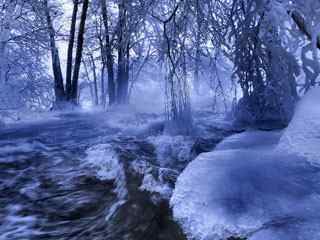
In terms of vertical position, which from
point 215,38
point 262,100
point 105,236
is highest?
point 215,38

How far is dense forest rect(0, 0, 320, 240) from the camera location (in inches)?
103

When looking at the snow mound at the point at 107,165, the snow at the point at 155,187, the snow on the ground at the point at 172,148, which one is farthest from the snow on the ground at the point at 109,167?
the snow on the ground at the point at 172,148

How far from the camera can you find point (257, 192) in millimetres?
2709

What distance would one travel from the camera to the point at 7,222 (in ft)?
10.8

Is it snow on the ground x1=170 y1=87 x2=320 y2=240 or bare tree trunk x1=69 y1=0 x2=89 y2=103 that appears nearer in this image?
snow on the ground x1=170 y1=87 x2=320 y2=240

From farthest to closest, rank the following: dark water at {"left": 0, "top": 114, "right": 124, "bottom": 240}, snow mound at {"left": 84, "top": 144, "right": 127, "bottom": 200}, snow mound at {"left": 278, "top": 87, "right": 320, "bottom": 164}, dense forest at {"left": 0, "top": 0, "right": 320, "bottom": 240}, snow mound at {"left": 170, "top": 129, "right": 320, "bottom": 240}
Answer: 1. snow mound at {"left": 84, "top": 144, "right": 127, "bottom": 200}
2. snow mound at {"left": 278, "top": 87, "right": 320, "bottom": 164}
3. dark water at {"left": 0, "top": 114, "right": 124, "bottom": 240}
4. dense forest at {"left": 0, "top": 0, "right": 320, "bottom": 240}
5. snow mound at {"left": 170, "top": 129, "right": 320, "bottom": 240}

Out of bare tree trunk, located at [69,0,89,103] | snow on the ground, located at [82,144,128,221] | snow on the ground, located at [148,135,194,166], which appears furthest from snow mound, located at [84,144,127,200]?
bare tree trunk, located at [69,0,89,103]

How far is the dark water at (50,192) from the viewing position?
123 inches

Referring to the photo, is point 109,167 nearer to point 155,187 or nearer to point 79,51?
point 155,187

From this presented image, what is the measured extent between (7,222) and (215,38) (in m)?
3.18

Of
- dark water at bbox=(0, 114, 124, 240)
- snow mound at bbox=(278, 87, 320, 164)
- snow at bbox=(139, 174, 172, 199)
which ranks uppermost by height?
snow mound at bbox=(278, 87, 320, 164)

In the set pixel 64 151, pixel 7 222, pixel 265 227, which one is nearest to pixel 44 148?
pixel 64 151

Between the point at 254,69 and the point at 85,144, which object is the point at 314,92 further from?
the point at 85,144

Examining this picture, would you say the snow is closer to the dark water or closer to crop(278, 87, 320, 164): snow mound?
the dark water
